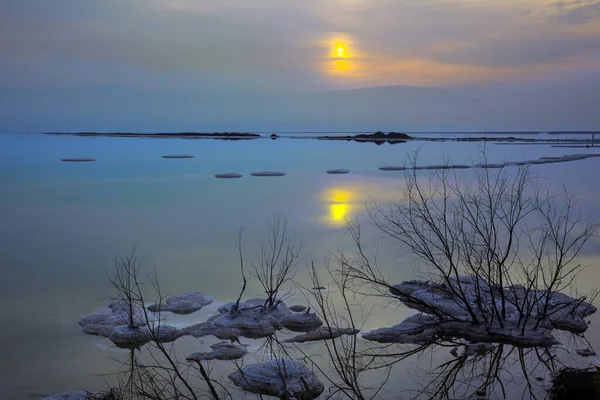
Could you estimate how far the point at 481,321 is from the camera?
22.3 feet

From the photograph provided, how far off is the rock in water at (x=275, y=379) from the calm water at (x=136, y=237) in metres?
0.49

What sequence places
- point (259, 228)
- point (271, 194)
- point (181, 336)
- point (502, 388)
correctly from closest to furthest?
point (502, 388) < point (181, 336) < point (259, 228) < point (271, 194)

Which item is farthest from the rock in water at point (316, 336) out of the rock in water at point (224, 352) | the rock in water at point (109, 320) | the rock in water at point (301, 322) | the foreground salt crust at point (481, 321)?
the rock in water at point (109, 320)

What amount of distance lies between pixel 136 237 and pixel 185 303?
470 cm

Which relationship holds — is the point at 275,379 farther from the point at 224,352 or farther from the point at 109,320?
the point at 109,320

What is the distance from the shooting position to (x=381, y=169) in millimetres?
25844

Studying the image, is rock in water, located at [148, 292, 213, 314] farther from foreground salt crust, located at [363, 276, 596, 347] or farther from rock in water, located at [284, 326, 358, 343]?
foreground salt crust, located at [363, 276, 596, 347]

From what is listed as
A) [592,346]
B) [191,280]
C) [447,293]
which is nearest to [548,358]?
[592,346]

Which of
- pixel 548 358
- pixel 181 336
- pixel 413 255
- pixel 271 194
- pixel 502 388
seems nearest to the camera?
pixel 502 388

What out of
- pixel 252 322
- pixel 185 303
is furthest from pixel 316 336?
pixel 185 303

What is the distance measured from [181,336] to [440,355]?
2.93 metres

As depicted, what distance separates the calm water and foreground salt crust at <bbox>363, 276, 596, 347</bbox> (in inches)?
11.3

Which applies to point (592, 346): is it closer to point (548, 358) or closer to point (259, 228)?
point (548, 358)

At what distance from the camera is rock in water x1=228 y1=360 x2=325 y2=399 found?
508cm
